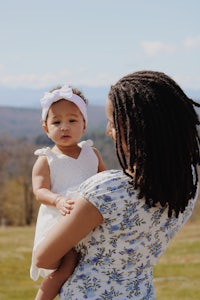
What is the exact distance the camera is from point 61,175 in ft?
11.0

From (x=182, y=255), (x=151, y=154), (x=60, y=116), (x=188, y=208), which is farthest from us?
(x=182, y=255)

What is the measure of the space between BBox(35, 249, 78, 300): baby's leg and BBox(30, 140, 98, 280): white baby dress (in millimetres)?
134

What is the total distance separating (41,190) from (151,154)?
83cm

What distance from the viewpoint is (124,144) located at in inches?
106

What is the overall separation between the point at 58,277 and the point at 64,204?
333 millimetres

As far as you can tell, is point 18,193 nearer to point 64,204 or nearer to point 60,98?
point 60,98

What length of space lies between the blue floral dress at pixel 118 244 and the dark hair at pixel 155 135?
2.7 inches

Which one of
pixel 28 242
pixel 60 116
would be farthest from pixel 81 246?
pixel 28 242

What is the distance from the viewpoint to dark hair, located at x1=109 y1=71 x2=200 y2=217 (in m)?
2.64

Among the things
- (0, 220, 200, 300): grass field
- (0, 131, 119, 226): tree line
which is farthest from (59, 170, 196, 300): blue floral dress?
(0, 131, 119, 226): tree line

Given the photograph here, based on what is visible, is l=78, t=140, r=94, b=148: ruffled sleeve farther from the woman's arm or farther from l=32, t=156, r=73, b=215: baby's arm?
the woman's arm

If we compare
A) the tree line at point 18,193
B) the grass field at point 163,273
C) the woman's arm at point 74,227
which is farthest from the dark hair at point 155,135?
the tree line at point 18,193

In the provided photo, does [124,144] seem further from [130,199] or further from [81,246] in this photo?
[81,246]

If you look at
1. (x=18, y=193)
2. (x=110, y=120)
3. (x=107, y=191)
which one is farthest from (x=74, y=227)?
(x=18, y=193)
